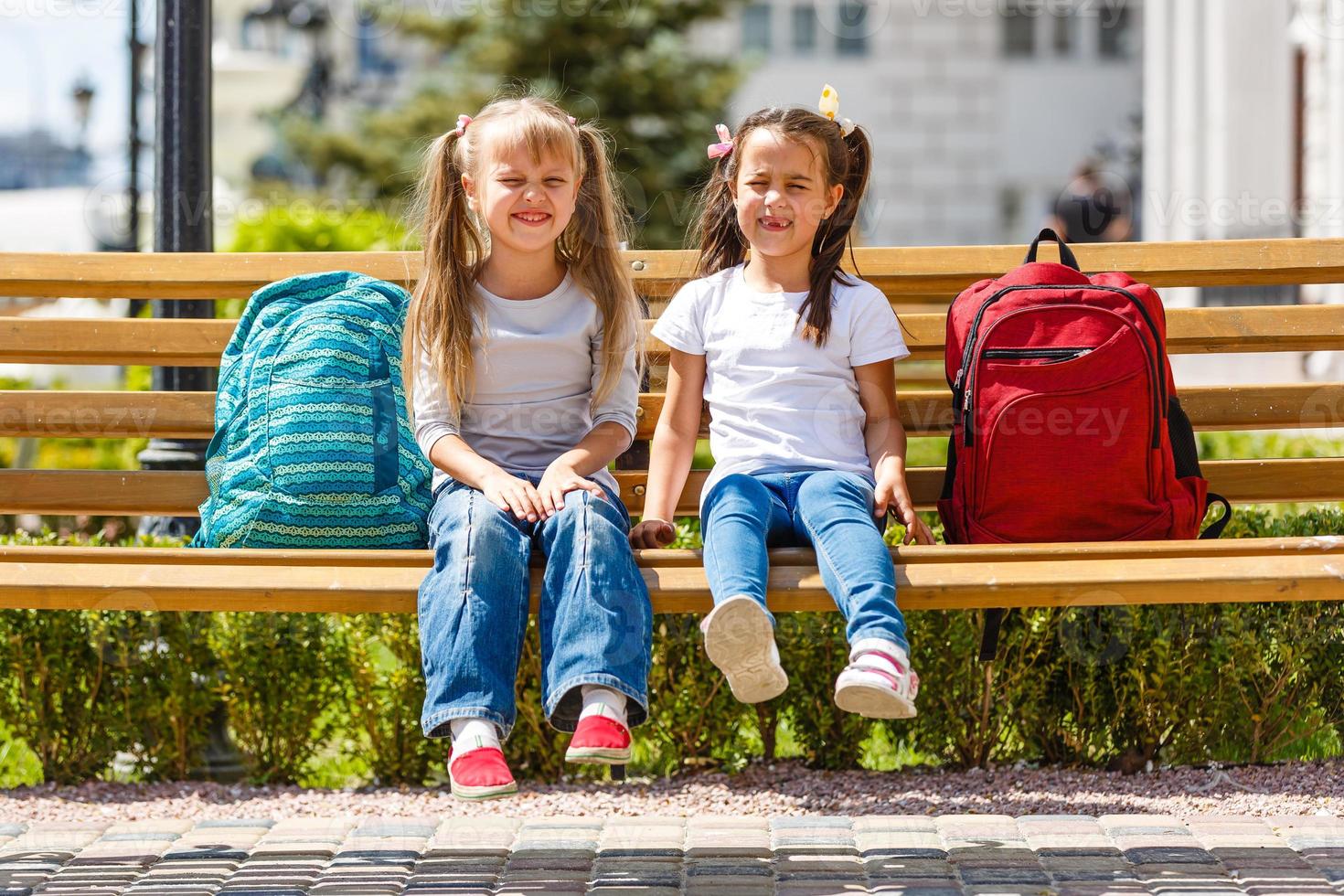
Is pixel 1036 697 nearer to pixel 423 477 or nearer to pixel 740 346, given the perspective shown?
pixel 740 346

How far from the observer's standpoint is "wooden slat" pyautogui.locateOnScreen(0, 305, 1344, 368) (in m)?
3.81

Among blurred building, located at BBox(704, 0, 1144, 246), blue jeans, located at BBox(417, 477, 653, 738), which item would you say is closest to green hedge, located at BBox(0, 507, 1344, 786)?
blue jeans, located at BBox(417, 477, 653, 738)

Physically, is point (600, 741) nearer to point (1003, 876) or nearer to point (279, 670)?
point (1003, 876)

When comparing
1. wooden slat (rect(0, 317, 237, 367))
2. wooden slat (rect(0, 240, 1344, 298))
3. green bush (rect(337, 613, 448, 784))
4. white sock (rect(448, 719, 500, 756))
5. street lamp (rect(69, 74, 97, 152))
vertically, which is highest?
street lamp (rect(69, 74, 97, 152))

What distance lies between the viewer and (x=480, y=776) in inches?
106

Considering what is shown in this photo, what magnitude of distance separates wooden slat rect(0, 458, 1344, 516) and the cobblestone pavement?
77 centimetres

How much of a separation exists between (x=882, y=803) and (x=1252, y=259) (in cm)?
165

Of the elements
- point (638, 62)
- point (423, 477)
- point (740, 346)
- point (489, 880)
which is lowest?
point (489, 880)

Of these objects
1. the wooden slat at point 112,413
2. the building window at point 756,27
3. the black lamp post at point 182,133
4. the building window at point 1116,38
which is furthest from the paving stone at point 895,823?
the building window at point 1116,38

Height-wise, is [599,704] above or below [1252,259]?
below

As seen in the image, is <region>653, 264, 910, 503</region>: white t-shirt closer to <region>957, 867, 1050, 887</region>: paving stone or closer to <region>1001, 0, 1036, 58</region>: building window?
<region>957, 867, 1050, 887</region>: paving stone

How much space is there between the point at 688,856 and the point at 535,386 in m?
1.10

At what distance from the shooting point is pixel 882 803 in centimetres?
378

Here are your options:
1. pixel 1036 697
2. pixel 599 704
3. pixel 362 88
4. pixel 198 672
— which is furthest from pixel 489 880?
pixel 362 88
